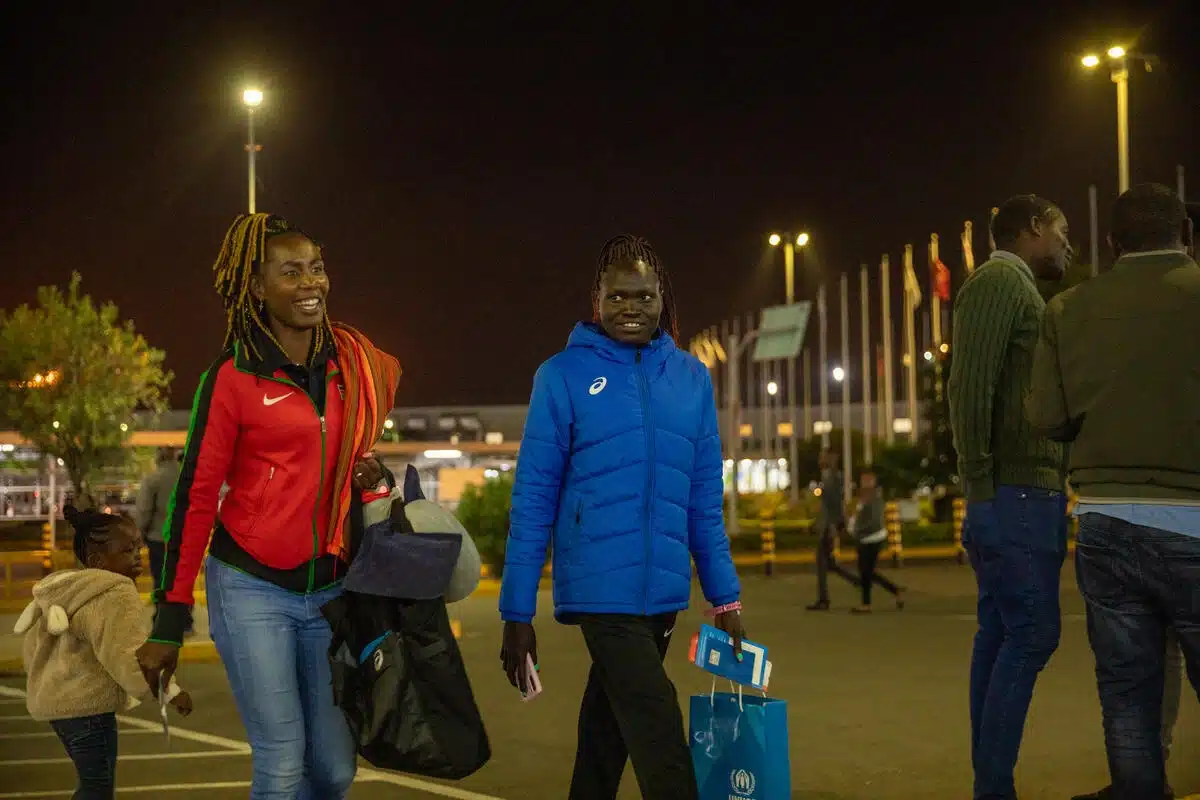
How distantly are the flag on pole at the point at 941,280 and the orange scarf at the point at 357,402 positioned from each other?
1678 inches

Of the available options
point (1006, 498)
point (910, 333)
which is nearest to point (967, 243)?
point (910, 333)

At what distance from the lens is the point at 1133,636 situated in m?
4.50

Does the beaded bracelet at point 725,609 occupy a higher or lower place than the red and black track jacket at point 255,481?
lower

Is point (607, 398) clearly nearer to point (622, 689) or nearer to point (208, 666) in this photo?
point (622, 689)

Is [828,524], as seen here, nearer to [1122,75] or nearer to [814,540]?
[1122,75]

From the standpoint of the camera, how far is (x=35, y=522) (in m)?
58.1

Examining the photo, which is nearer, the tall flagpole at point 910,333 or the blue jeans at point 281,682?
the blue jeans at point 281,682

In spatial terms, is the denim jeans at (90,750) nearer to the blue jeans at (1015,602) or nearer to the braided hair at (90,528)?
the braided hair at (90,528)

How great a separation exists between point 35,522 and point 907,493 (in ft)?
104

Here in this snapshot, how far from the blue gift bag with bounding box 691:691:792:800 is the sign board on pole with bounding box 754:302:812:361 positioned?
31811 mm

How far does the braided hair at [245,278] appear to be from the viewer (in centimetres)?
477

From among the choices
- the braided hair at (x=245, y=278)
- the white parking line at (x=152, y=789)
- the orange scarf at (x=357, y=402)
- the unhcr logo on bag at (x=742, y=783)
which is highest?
the braided hair at (x=245, y=278)

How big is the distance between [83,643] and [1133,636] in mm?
3485

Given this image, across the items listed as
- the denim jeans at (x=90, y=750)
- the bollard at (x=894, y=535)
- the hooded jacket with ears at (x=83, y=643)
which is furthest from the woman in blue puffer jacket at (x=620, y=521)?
the bollard at (x=894, y=535)
